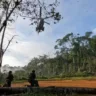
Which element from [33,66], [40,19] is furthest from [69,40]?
[40,19]

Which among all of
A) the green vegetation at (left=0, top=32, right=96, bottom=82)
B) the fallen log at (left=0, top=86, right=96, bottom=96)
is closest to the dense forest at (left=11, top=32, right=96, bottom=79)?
the green vegetation at (left=0, top=32, right=96, bottom=82)

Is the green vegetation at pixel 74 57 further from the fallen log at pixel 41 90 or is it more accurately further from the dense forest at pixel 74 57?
the fallen log at pixel 41 90

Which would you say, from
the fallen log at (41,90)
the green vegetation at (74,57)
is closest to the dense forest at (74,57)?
the green vegetation at (74,57)

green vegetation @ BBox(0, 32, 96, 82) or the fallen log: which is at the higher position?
green vegetation @ BBox(0, 32, 96, 82)

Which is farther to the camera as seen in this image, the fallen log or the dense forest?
the dense forest

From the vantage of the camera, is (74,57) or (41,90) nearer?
(41,90)

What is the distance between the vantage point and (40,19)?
76.3 ft

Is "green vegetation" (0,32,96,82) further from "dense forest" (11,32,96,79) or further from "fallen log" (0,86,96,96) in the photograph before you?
"fallen log" (0,86,96,96)

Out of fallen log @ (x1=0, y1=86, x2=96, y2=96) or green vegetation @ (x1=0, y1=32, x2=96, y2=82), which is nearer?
fallen log @ (x1=0, y1=86, x2=96, y2=96)

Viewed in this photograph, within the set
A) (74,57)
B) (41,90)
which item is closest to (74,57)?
(74,57)

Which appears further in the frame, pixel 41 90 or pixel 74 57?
pixel 74 57

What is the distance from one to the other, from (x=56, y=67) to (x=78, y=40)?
1251 cm

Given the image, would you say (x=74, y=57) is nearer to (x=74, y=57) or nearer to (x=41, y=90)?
(x=74, y=57)

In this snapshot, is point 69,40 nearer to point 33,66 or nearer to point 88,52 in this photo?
point 88,52
